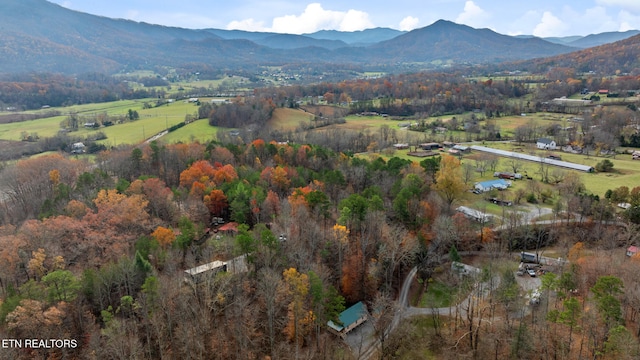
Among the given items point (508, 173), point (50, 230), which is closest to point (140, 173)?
point (50, 230)

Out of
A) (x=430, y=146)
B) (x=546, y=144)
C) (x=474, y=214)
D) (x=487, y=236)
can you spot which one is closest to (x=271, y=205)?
(x=487, y=236)

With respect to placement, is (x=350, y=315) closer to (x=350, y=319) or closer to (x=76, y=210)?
(x=350, y=319)

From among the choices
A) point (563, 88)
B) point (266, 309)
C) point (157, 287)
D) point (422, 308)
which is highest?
point (563, 88)

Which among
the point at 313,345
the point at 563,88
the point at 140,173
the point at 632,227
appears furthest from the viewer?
the point at 563,88

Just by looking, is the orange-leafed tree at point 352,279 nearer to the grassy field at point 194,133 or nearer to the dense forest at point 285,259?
the dense forest at point 285,259

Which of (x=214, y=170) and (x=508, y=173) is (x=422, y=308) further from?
(x=508, y=173)

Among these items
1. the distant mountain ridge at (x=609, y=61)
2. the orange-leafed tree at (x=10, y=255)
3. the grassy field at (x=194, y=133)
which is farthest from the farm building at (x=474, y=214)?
the distant mountain ridge at (x=609, y=61)
